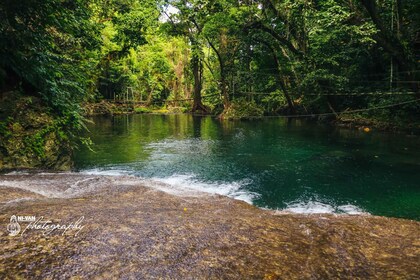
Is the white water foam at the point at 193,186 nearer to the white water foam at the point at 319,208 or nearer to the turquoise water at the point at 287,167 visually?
the turquoise water at the point at 287,167

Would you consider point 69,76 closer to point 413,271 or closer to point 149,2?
point 413,271

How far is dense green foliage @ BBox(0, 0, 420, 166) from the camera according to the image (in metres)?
7.13

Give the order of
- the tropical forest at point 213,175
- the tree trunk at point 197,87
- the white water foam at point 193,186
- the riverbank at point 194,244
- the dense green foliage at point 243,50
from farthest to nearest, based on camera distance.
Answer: the tree trunk at point 197,87
the dense green foliage at point 243,50
the white water foam at point 193,186
the tropical forest at point 213,175
the riverbank at point 194,244

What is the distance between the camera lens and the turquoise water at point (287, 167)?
6.59 metres

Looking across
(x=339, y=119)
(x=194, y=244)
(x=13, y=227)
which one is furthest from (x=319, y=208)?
(x=339, y=119)

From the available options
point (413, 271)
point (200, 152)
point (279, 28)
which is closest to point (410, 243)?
point (413, 271)

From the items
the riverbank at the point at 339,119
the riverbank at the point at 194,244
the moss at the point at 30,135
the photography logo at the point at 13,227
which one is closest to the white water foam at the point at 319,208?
the riverbank at the point at 194,244

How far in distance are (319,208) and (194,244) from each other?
12.7ft

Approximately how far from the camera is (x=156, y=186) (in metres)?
6.35

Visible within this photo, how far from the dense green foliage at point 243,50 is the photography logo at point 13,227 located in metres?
4.33

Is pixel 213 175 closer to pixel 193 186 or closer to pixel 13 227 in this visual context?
pixel 193 186

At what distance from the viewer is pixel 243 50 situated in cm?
2512

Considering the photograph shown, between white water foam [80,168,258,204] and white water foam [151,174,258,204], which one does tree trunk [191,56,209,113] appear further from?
white water foam [151,174,258,204]

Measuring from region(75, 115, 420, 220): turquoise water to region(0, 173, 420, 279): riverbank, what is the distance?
6.44ft
